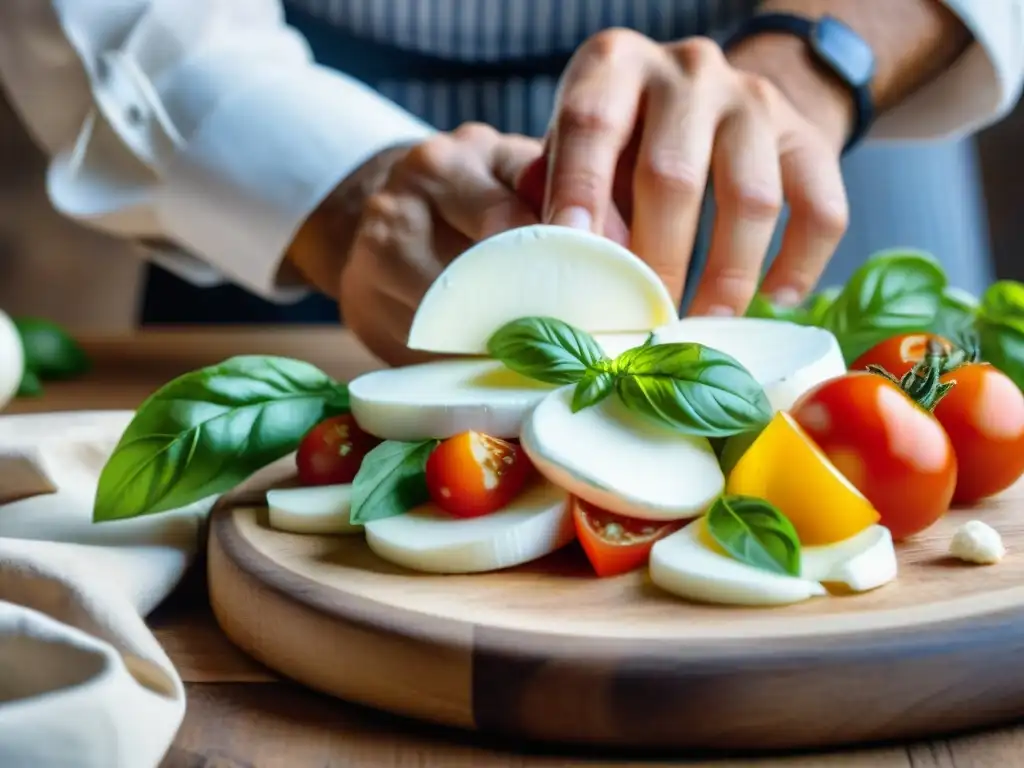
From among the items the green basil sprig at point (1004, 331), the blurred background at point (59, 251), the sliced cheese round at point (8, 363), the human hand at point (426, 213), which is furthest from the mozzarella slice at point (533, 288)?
the blurred background at point (59, 251)

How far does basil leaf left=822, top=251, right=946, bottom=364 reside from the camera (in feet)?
4.44

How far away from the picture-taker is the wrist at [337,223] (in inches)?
67.6

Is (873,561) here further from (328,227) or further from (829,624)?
(328,227)

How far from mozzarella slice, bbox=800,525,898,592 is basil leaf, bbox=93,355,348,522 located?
487mm

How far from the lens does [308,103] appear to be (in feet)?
5.84

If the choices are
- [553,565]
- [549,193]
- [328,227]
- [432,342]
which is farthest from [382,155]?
[553,565]

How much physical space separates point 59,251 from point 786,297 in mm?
2950

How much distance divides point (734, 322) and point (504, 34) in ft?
3.94

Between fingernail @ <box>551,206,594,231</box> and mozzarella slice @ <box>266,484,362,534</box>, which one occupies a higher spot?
fingernail @ <box>551,206,594,231</box>

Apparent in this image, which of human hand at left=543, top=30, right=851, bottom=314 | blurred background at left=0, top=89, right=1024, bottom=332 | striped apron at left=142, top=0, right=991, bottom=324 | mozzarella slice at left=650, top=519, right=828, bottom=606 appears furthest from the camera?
blurred background at left=0, top=89, right=1024, bottom=332

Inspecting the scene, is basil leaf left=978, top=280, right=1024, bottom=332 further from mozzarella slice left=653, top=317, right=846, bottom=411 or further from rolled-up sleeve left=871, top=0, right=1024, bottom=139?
rolled-up sleeve left=871, top=0, right=1024, bottom=139

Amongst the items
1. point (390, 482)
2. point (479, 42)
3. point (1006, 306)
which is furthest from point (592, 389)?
point (479, 42)

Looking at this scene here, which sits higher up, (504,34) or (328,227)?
(504,34)

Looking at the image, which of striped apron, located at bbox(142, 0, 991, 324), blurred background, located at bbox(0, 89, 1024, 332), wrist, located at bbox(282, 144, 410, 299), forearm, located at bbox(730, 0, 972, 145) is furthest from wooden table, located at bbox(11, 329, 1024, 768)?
blurred background, located at bbox(0, 89, 1024, 332)
